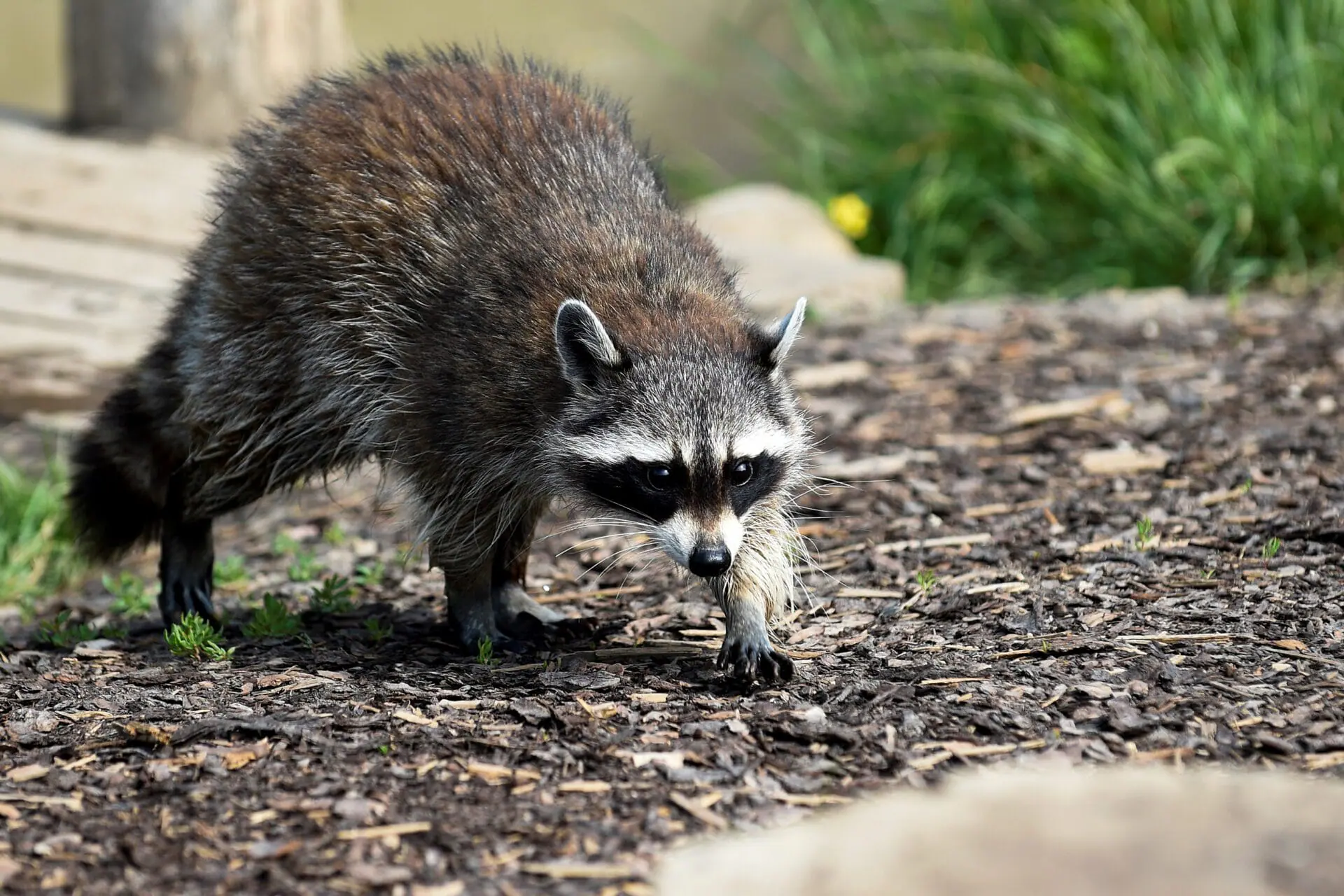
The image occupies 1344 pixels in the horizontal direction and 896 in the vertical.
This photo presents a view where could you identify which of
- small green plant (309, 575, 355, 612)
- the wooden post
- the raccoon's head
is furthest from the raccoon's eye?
the wooden post

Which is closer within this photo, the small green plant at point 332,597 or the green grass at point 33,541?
the small green plant at point 332,597

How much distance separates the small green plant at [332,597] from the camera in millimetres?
5520

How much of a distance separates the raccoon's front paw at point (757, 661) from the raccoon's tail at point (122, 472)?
8.15ft

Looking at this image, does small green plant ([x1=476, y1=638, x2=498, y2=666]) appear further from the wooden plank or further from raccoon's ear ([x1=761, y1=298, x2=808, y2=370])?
the wooden plank

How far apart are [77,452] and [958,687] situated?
3.76 metres

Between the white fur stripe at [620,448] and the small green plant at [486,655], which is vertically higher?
the white fur stripe at [620,448]

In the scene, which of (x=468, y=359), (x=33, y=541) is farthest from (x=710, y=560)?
(x=33, y=541)

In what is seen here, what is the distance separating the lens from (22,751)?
4164 mm

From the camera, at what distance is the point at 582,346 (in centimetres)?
470

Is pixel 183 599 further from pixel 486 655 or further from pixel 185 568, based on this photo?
pixel 486 655

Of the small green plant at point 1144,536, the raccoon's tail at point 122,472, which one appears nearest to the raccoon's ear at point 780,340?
the small green plant at point 1144,536

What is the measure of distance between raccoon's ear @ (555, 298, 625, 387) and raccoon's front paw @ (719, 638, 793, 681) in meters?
0.97

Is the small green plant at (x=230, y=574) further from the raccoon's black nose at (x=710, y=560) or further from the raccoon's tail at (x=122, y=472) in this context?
the raccoon's black nose at (x=710, y=560)

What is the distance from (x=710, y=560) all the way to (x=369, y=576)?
2.23 metres
